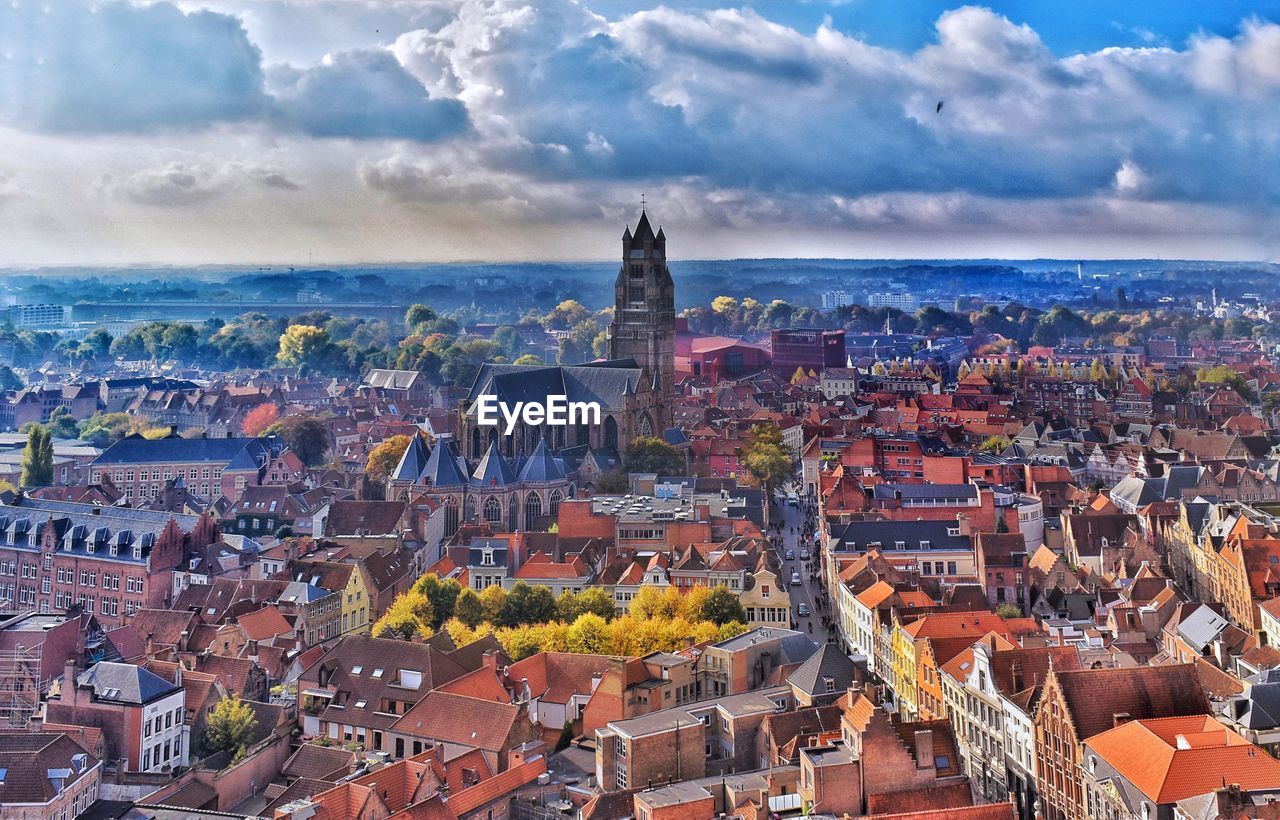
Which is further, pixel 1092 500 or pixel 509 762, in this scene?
pixel 1092 500

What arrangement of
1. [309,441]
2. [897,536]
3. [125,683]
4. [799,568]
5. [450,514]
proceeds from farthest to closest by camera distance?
[309,441] → [450,514] → [799,568] → [897,536] → [125,683]

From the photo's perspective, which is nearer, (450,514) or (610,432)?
(450,514)

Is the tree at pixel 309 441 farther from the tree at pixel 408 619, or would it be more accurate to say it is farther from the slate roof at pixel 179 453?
the tree at pixel 408 619

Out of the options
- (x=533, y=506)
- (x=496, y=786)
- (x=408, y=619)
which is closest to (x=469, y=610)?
(x=408, y=619)

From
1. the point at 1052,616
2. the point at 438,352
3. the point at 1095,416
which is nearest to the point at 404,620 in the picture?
the point at 1052,616

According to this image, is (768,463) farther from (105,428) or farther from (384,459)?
(105,428)

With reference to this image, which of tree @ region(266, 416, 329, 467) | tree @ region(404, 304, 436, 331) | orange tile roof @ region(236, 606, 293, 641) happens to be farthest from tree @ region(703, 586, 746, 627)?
tree @ region(404, 304, 436, 331)

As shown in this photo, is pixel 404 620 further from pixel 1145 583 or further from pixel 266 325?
pixel 266 325
